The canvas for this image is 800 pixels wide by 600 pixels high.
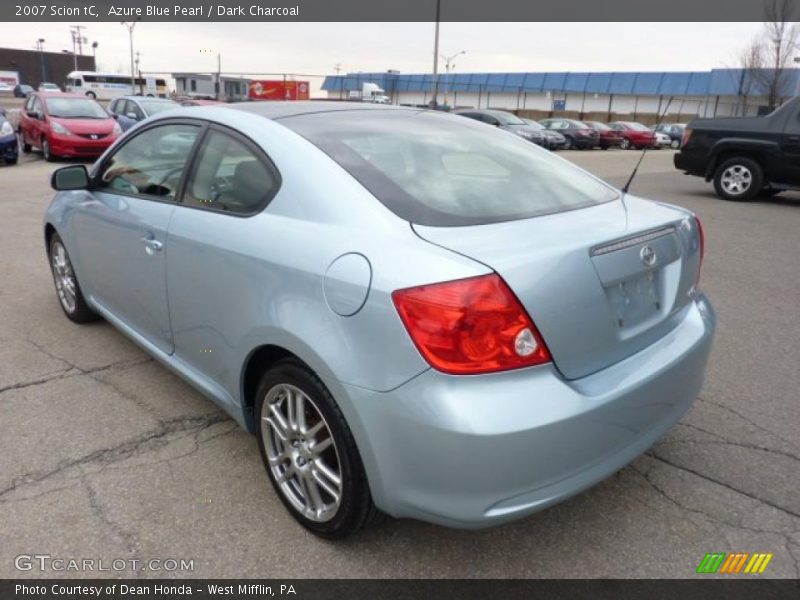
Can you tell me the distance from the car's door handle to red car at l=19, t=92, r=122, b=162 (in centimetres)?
1322

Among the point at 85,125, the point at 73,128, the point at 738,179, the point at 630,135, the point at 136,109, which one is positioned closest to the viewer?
the point at 738,179

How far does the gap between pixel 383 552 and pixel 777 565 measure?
1425mm

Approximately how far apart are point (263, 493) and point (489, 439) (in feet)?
4.14

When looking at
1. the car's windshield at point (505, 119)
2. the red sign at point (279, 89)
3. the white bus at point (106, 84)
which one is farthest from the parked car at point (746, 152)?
the white bus at point (106, 84)

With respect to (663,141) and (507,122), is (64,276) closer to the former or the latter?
(507,122)

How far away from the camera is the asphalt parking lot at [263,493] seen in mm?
2332

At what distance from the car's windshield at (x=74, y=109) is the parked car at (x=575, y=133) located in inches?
809

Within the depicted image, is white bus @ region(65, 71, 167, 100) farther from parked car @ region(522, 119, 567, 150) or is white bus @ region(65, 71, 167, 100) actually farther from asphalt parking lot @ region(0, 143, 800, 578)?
asphalt parking lot @ region(0, 143, 800, 578)

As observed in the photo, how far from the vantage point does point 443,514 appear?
1.98m

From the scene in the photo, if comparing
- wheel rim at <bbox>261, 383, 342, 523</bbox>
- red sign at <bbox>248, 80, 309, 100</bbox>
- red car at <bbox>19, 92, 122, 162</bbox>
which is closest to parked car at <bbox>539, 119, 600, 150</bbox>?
red sign at <bbox>248, 80, 309, 100</bbox>

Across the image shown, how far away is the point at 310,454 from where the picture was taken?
2352 millimetres

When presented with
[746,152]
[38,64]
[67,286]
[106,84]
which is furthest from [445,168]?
[38,64]

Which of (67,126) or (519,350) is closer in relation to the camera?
(519,350)
